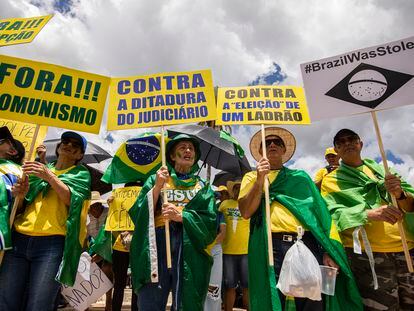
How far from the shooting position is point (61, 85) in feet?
11.6

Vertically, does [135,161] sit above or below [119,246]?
above

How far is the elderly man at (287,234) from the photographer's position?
292cm

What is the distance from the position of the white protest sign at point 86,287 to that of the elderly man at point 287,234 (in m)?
1.90

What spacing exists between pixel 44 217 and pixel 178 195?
1111 mm

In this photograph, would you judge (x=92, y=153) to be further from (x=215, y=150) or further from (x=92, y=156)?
(x=215, y=150)

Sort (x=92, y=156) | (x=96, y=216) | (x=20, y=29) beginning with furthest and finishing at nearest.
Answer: (x=92, y=156)
(x=96, y=216)
(x=20, y=29)

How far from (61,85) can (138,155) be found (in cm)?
225

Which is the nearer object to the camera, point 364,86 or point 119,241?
point 364,86

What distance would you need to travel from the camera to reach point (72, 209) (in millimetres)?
3000

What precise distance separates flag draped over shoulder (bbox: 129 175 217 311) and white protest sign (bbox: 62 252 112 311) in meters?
1.32

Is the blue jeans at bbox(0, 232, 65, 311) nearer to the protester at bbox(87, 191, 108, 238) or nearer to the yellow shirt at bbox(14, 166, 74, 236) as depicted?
the yellow shirt at bbox(14, 166, 74, 236)

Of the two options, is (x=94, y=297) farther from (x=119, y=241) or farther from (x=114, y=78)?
(x=114, y=78)

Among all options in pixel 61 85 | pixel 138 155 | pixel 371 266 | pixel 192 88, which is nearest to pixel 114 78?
pixel 61 85

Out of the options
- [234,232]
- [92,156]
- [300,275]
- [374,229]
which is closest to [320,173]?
[234,232]
